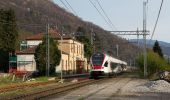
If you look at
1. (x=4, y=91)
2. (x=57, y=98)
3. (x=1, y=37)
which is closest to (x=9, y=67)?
(x=1, y=37)

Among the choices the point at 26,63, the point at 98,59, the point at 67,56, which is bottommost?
the point at 98,59

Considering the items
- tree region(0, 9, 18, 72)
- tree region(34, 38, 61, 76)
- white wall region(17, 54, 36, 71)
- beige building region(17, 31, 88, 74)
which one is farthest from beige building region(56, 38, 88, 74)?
tree region(34, 38, 61, 76)

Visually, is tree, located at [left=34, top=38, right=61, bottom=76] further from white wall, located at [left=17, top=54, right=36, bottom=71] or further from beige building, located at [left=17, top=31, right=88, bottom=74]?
white wall, located at [left=17, top=54, right=36, bottom=71]

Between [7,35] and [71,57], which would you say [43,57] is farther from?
[7,35]

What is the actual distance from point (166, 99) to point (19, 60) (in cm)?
6548

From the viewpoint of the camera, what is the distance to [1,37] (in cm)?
9931

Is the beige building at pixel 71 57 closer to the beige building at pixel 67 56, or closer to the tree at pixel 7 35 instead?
the beige building at pixel 67 56

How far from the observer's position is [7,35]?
10044 cm

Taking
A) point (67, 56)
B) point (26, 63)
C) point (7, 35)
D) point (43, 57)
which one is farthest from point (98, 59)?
point (7, 35)

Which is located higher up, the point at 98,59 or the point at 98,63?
the point at 98,59

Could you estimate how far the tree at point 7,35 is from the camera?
95.4 metres

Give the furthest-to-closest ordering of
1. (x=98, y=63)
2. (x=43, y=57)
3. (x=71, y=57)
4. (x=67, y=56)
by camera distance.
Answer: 1. (x=71, y=57)
2. (x=67, y=56)
3. (x=43, y=57)
4. (x=98, y=63)

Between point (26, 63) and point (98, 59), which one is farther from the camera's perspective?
point (26, 63)

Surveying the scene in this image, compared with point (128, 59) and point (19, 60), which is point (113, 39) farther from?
point (19, 60)
